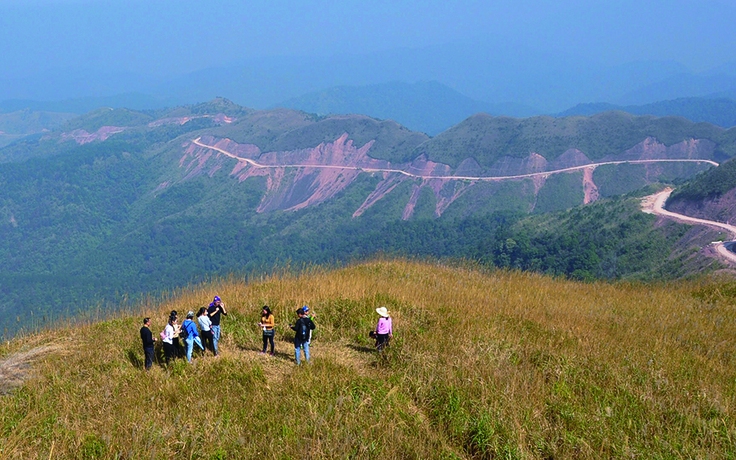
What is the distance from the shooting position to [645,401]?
21.4ft

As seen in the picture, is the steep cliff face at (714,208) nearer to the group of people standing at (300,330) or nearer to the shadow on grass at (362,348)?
the shadow on grass at (362,348)

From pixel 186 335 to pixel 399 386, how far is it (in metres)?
4.11

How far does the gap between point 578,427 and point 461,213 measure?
11560cm

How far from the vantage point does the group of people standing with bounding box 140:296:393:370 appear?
8.09m

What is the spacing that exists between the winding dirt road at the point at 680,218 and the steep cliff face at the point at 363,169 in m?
37.0

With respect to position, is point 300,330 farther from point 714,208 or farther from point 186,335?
point 714,208

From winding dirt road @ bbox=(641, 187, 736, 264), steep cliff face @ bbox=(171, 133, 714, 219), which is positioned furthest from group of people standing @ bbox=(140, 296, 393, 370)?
steep cliff face @ bbox=(171, 133, 714, 219)

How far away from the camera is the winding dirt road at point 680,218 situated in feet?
153

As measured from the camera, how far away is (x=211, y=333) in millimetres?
8781

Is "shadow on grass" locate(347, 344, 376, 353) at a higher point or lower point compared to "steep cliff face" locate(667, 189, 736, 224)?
higher

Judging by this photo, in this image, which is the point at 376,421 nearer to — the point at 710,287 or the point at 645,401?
the point at 645,401

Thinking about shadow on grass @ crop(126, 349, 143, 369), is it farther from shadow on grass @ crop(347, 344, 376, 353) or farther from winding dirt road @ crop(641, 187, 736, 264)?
winding dirt road @ crop(641, 187, 736, 264)

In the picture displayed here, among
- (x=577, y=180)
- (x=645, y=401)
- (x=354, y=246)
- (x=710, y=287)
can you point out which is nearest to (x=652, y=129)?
(x=577, y=180)

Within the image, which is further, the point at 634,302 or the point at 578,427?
the point at 634,302
